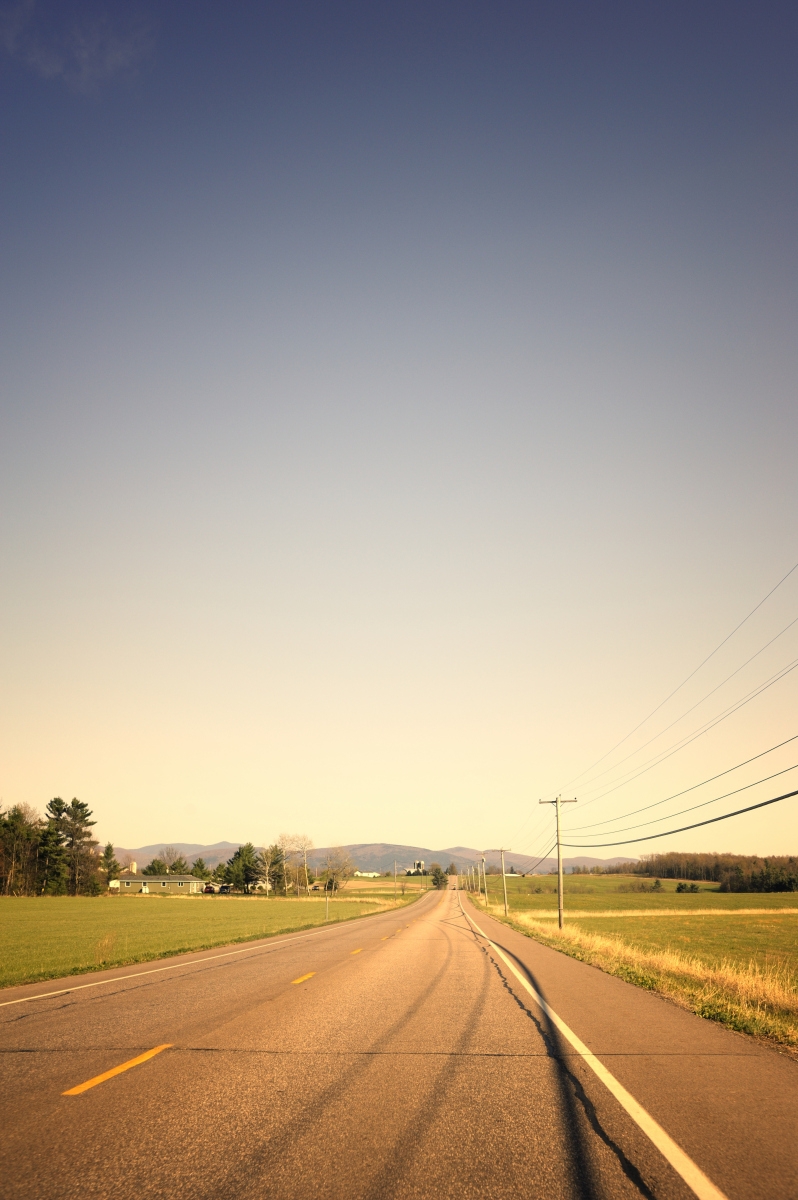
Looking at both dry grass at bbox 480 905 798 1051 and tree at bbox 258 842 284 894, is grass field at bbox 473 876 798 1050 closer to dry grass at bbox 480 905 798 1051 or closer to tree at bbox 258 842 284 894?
dry grass at bbox 480 905 798 1051

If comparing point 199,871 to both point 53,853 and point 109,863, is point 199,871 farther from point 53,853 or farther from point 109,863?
point 53,853

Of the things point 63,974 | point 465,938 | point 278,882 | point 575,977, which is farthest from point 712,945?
point 278,882

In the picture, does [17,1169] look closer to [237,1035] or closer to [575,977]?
[237,1035]

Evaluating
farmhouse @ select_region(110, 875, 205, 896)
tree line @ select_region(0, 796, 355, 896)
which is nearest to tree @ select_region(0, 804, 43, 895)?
tree line @ select_region(0, 796, 355, 896)

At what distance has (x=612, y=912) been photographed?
3189 inches

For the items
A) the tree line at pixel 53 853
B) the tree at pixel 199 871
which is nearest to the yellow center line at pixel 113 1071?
the tree line at pixel 53 853

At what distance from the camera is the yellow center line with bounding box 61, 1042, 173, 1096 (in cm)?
593

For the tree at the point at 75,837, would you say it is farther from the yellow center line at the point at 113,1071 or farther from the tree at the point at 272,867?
the yellow center line at the point at 113,1071

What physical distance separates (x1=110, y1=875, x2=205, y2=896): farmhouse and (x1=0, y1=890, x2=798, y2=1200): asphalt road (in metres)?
141

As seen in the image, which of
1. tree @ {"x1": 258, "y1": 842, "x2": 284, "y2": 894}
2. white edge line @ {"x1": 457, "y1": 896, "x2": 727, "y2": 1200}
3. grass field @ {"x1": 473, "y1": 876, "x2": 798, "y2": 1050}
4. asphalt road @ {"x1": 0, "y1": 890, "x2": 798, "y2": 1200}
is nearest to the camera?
white edge line @ {"x1": 457, "y1": 896, "x2": 727, "y2": 1200}

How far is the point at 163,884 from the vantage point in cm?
14175

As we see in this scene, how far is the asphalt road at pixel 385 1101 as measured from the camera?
4.23m

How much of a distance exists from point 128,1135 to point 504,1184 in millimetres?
2740

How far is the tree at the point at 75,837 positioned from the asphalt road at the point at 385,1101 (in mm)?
106478
